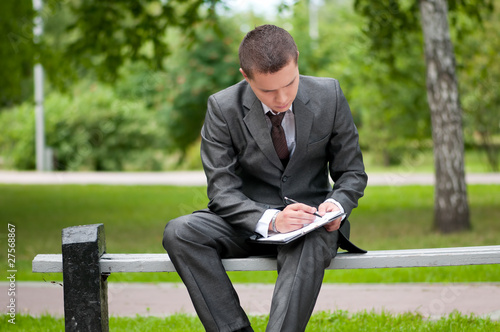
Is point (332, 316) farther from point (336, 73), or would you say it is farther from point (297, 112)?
point (336, 73)

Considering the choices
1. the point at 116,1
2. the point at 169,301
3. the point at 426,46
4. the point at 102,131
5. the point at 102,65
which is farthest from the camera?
the point at 102,131

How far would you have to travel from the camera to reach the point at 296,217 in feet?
9.14

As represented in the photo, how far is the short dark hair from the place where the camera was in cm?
279

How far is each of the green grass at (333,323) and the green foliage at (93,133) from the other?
1753cm

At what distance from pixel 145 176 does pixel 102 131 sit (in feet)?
11.7

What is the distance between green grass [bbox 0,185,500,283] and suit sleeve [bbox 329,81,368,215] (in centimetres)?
264

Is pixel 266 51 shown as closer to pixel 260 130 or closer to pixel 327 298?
pixel 260 130

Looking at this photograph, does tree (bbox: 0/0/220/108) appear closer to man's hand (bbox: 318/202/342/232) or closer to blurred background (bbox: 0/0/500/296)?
blurred background (bbox: 0/0/500/296)

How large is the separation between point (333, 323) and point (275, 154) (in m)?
1.44

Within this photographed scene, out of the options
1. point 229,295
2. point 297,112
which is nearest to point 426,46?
point 297,112

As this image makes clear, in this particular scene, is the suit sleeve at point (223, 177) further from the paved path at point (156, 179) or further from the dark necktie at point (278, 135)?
the paved path at point (156, 179)

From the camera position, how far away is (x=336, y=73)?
63.1 feet

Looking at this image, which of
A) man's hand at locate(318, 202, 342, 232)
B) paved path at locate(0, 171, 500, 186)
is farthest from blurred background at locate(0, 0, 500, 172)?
man's hand at locate(318, 202, 342, 232)

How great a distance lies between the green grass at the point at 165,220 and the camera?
5.89 meters
